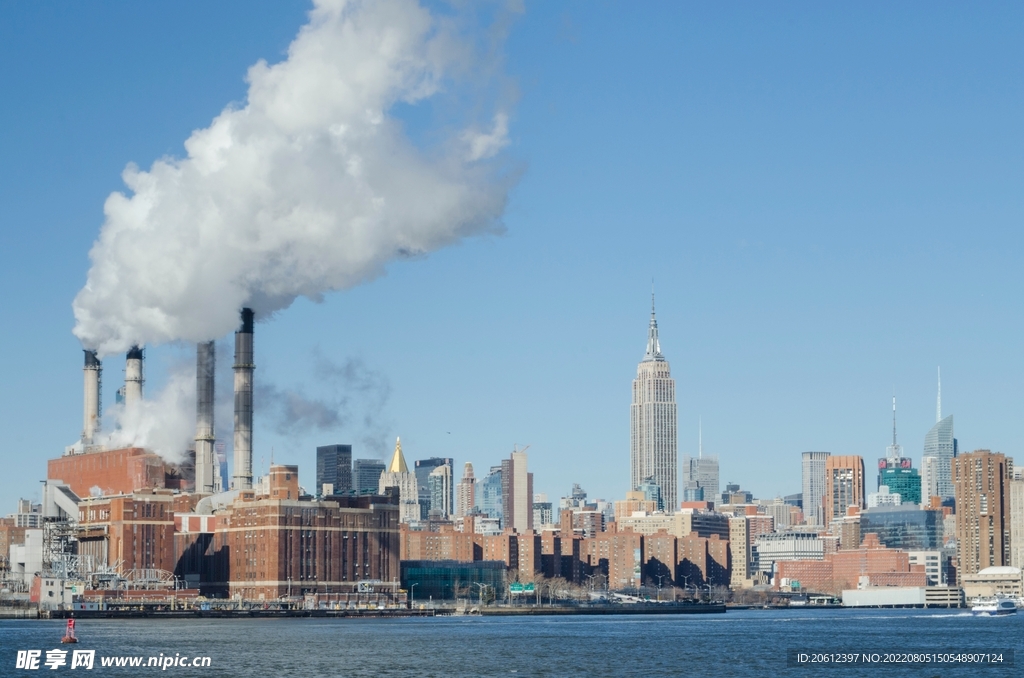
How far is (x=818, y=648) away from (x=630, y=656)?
2239 cm

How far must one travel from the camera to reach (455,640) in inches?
6698

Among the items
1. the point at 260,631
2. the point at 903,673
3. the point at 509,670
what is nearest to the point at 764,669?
the point at 903,673

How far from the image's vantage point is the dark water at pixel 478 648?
124500mm

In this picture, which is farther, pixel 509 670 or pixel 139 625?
pixel 139 625

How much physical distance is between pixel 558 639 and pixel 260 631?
30.5 metres

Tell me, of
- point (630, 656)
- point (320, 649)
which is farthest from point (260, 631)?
point (630, 656)

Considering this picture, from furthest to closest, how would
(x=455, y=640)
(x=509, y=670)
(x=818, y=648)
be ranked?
(x=455, y=640), (x=818, y=648), (x=509, y=670)

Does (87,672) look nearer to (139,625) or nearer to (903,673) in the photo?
(903,673)

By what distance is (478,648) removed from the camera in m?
156

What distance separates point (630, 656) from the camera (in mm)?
144875

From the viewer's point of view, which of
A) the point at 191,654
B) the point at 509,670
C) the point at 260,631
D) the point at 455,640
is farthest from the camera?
the point at 260,631

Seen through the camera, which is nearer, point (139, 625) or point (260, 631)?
point (260, 631)

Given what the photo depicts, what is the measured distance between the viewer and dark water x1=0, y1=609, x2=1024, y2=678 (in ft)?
408

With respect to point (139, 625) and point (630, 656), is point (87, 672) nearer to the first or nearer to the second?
point (630, 656)
